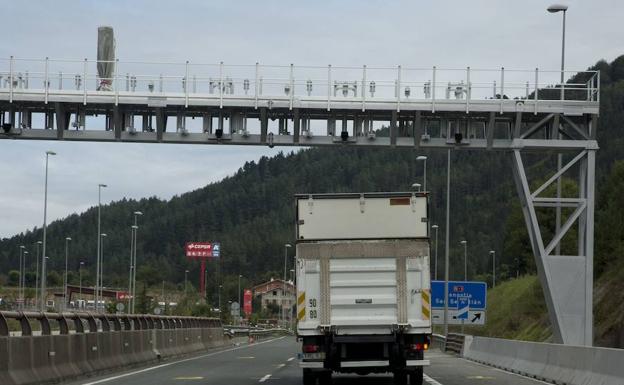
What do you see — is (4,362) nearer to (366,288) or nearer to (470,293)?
(366,288)

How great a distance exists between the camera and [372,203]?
20.9m

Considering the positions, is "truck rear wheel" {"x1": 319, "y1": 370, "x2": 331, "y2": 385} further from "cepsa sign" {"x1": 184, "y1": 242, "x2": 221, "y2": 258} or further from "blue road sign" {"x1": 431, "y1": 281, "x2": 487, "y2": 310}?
"cepsa sign" {"x1": 184, "y1": 242, "x2": 221, "y2": 258}

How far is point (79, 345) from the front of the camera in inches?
944

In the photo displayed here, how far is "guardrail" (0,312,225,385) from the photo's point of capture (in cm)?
1930

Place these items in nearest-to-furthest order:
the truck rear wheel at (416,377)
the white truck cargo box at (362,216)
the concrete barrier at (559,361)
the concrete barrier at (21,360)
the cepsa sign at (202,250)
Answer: the concrete barrier at (21,360)
the concrete barrier at (559,361)
the white truck cargo box at (362,216)
the truck rear wheel at (416,377)
the cepsa sign at (202,250)

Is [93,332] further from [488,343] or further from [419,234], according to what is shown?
[488,343]

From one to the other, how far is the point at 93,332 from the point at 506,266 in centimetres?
13326

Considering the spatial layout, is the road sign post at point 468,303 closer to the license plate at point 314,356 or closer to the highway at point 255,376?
the highway at point 255,376

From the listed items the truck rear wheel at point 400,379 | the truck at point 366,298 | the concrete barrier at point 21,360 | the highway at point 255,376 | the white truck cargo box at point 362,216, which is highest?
the white truck cargo box at point 362,216

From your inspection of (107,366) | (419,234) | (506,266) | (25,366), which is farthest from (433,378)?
(506,266)

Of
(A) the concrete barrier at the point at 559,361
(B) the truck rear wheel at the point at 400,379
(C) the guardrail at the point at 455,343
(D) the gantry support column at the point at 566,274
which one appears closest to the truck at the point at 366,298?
(B) the truck rear wheel at the point at 400,379

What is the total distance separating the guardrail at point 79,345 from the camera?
19297 mm

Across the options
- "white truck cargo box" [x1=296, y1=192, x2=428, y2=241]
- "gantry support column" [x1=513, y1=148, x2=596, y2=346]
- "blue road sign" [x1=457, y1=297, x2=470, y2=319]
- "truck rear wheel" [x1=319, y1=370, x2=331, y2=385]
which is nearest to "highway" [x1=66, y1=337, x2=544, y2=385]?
"truck rear wheel" [x1=319, y1=370, x2=331, y2=385]

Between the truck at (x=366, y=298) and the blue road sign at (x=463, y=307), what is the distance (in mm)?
30762
